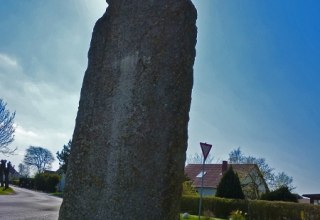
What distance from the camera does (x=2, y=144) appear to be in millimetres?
32688

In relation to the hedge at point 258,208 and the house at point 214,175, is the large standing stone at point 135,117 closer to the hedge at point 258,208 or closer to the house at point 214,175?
the hedge at point 258,208

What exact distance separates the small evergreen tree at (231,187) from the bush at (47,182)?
109ft

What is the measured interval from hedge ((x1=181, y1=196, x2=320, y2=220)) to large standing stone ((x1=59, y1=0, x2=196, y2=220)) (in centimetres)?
2252

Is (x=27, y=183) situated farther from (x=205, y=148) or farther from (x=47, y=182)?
(x=205, y=148)

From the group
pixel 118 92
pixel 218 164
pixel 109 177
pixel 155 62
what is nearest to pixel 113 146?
pixel 109 177

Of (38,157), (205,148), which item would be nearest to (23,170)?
(38,157)

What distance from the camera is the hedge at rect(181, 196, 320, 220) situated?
79.2 ft

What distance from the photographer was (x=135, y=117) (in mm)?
2648

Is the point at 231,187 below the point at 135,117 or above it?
above

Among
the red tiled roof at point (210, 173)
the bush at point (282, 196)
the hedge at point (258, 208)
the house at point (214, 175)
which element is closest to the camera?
the hedge at point (258, 208)

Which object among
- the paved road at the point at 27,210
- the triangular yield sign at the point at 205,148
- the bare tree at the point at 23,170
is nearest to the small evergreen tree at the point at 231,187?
the paved road at the point at 27,210

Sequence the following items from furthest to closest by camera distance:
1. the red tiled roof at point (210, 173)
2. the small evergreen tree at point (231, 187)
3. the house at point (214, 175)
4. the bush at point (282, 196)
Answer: the red tiled roof at point (210, 173) → the house at point (214, 175) → the small evergreen tree at point (231, 187) → the bush at point (282, 196)

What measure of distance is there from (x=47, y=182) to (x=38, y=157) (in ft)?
92.7

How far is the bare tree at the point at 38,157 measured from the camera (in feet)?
272
